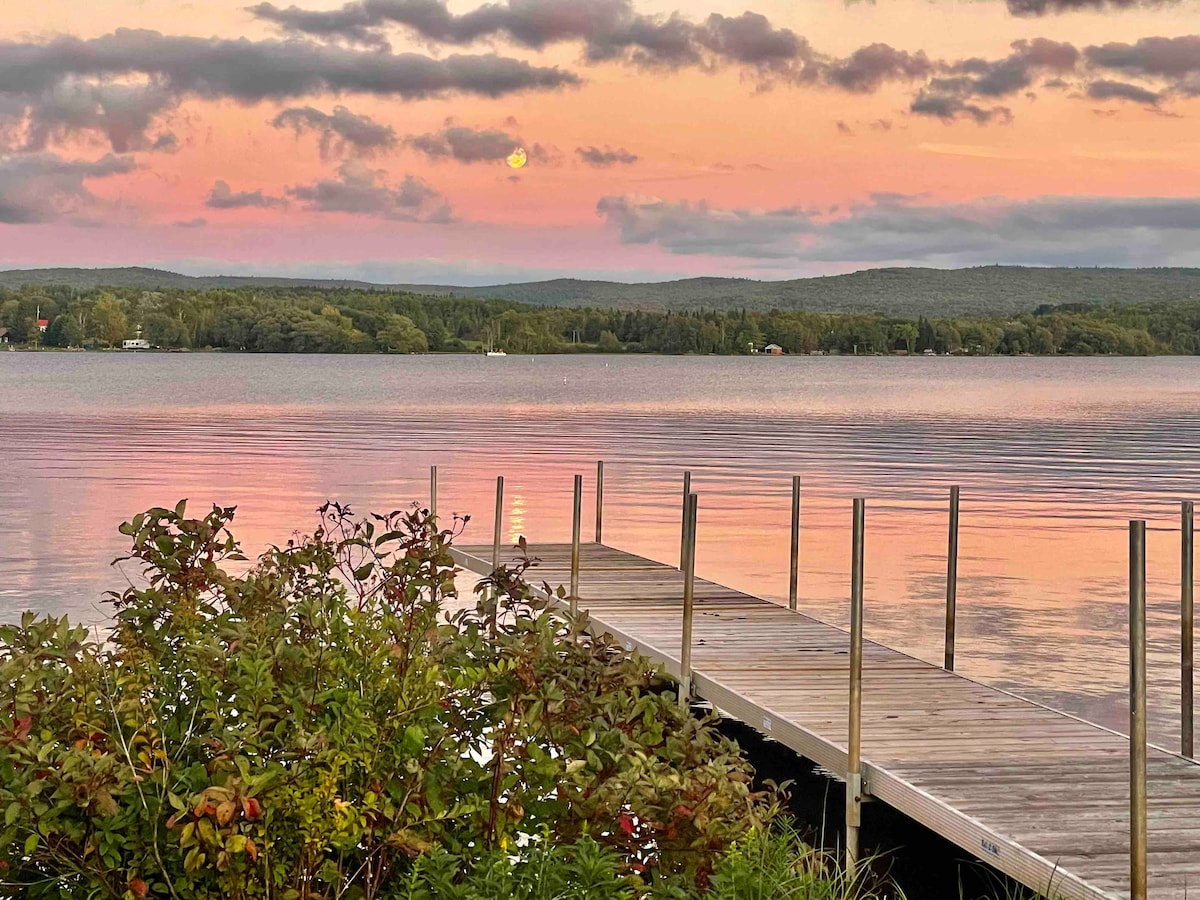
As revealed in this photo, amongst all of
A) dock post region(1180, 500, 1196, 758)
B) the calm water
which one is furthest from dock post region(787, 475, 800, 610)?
dock post region(1180, 500, 1196, 758)

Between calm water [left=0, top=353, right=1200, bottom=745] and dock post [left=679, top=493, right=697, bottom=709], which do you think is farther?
calm water [left=0, top=353, right=1200, bottom=745]

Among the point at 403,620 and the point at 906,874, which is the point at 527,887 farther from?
the point at 906,874

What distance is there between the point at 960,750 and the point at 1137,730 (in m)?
1.79

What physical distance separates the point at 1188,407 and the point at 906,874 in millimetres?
63147

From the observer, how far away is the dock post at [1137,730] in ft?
19.5

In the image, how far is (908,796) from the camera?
730cm

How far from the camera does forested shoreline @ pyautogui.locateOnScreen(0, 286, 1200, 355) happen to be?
176m

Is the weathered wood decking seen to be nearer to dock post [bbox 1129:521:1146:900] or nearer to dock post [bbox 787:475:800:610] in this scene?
dock post [bbox 1129:521:1146:900]

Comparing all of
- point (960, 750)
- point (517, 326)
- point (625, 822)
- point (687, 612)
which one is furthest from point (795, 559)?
point (517, 326)

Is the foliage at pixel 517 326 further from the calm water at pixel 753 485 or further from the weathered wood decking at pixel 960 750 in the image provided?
the weathered wood decking at pixel 960 750

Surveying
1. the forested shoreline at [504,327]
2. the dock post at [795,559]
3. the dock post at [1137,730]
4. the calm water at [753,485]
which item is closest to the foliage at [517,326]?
the forested shoreline at [504,327]

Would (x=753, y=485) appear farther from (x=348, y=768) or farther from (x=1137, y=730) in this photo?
(x=348, y=768)

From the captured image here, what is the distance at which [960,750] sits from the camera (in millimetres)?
8055

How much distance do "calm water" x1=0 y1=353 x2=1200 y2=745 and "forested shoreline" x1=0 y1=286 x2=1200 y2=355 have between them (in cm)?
10081
